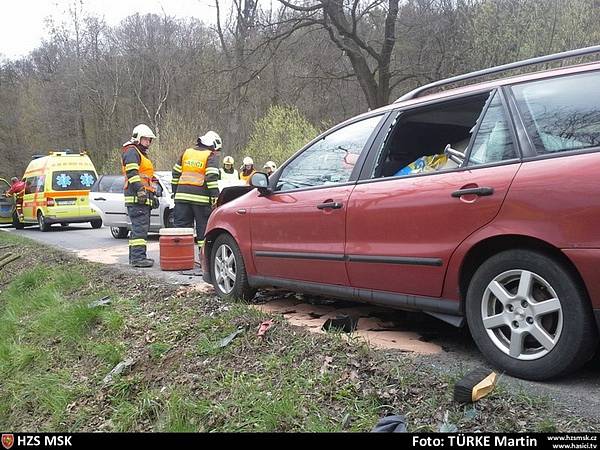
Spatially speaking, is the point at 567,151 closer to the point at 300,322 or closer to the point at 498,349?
the point at 498,349

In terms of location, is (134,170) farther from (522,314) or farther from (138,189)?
(522,314)

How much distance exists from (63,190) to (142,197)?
9.82m

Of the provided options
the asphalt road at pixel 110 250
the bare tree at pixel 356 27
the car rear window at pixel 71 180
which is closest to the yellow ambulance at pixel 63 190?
the car rear window at pixel 71 180

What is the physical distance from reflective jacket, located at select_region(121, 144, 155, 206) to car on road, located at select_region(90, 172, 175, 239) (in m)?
2.94

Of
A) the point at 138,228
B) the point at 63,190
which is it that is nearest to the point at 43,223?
the point at 63,190

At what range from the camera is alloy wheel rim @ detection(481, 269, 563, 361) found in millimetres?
2832

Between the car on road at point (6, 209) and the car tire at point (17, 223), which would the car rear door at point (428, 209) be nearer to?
the car tire at point (17, 223)

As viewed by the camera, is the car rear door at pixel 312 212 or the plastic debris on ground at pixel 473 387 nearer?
the plastic debris on ground at pixel 473 387

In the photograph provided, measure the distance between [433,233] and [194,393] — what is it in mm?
1795

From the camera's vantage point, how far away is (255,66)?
67.9 feet

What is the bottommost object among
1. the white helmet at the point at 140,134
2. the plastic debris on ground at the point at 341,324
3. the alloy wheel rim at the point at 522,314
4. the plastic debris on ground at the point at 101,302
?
the plastic debris on ground at the point at 101,302

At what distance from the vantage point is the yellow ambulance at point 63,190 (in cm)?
1627

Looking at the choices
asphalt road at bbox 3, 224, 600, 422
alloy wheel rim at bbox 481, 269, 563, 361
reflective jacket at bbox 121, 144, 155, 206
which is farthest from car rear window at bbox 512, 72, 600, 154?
reflective jacket at bbox 121, 144, 155, 206

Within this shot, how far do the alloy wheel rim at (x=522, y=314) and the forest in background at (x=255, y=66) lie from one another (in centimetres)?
1594
